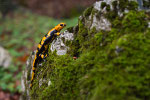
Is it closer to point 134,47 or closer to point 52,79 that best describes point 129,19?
point 134,47

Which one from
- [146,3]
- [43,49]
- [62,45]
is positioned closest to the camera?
[146,3]

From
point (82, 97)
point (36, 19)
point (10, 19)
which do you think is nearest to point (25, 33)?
point (36, 19)

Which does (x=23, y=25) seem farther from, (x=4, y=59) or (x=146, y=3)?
(x=146, y=3)

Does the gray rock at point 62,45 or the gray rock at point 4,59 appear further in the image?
the gray rock at point 4,59

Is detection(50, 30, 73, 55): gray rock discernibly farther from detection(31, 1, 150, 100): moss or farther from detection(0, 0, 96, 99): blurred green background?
detection(0, 0, 96, 99): blurred green background

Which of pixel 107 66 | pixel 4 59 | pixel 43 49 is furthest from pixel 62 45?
pixel 4 59

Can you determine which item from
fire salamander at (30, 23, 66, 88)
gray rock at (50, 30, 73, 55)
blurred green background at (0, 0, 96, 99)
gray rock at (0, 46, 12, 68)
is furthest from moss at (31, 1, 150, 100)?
gray rock at (0, 46, 12, 68)

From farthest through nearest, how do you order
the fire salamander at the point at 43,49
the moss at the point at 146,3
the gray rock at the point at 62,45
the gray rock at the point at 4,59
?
the gray rock at the point at 4,59 < the fire salamander at the point at 43,49 < the gray rock at the point at 62,45 < the moss at the point at 146,3

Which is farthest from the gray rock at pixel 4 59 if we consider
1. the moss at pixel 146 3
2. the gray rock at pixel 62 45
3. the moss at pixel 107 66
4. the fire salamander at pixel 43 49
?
the moss at pixel 146 3

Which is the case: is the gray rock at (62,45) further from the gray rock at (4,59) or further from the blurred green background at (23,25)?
the gray rock at (4,59)
